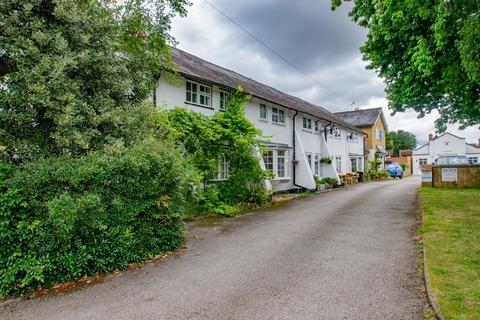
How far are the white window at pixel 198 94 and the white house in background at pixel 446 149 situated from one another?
45124 millimetres

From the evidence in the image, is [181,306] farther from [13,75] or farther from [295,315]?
[13,75]

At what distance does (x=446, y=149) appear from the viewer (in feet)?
161

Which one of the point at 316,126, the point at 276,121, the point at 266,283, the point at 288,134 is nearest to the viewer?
the point at 266,283

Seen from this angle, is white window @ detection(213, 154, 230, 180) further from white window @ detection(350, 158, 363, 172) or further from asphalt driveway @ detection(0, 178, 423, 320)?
white window @ detection(350, 158, 363, 172)

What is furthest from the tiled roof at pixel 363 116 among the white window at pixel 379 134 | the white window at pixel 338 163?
the white window at pixel 338 163

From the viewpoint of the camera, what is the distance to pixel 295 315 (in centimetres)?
407

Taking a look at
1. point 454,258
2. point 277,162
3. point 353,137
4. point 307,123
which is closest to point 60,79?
point 454,258

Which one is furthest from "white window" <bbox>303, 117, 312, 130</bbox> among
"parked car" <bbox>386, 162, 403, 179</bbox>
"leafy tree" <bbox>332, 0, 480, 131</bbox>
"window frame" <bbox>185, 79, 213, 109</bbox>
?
"parked car" <bbox>386, 162, 403, 179</bbox>

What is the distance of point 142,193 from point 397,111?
41.6 ft

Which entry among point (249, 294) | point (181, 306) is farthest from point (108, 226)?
point (249, 294)

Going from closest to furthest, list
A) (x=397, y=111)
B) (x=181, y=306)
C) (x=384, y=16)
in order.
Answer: (x=181, y=306), (x=384, y=16), (x=397, y=111)

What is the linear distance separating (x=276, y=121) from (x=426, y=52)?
1075 cm

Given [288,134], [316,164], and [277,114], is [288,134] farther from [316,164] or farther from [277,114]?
[316,164]

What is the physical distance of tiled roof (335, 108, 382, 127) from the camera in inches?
1645
